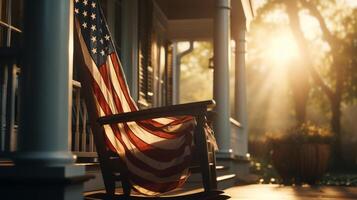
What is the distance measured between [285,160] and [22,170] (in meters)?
7.83

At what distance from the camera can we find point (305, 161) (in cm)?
998

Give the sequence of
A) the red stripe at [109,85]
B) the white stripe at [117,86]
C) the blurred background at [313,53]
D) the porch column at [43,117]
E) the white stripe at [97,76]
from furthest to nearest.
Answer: the blurred background at [313,53] → the white stripe at [117,86] → the red stripe at [109,85] → the white stripe at [97,76] → the porch column at [43,117]

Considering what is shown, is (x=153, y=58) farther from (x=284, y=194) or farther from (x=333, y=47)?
(x=333, y=47)

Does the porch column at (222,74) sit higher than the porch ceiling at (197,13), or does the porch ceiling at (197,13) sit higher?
the porch ceiling at (197,13)

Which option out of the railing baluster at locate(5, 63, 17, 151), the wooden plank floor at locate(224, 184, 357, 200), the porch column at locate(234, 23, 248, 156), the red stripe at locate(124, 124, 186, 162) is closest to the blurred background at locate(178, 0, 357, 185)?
the porch column at locate(234, 23, 248, 156)

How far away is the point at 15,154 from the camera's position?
292 centimetres

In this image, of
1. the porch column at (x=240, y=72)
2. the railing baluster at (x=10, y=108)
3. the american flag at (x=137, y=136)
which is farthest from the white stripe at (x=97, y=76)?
the porch column at (x=240, y=72)

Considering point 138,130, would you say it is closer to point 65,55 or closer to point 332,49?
point 65,55

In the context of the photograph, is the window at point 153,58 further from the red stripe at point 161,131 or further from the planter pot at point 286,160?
the red stripe at point 161,131

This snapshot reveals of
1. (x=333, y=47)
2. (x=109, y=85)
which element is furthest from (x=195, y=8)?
(x=333, y=47)

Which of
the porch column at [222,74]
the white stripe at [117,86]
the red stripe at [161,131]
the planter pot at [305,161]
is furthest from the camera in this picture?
the planter pot at [305,161]

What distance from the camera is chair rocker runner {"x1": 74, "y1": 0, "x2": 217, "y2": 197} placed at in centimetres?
387

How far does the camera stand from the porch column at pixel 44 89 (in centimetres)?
286

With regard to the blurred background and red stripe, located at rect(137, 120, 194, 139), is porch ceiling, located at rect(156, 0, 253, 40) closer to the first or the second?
red stripe, located at rect(137, 120, 194, 139)
